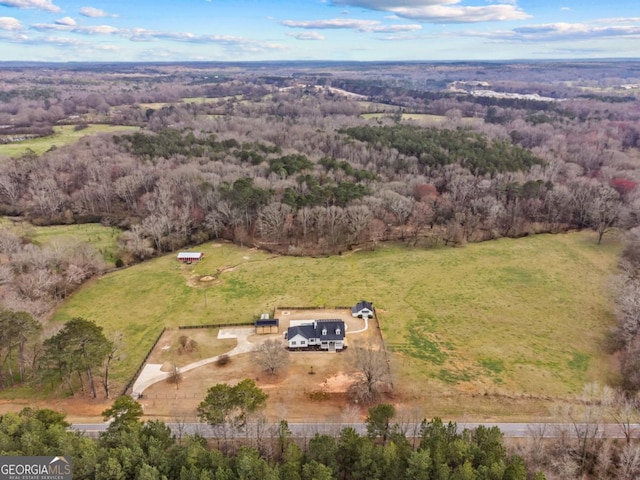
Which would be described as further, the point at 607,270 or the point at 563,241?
the point at 563,241

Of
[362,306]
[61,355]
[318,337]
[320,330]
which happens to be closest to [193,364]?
[61,355]

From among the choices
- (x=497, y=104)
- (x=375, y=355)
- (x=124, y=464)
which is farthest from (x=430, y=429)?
(x=497, y=104)

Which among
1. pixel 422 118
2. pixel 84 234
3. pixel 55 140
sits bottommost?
pixel 84 234

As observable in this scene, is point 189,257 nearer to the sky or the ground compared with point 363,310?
nearer to the sky

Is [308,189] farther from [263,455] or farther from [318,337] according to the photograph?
[263,455]

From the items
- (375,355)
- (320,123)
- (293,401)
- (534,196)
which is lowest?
(293,401)

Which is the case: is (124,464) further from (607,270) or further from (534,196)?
(534,196)
